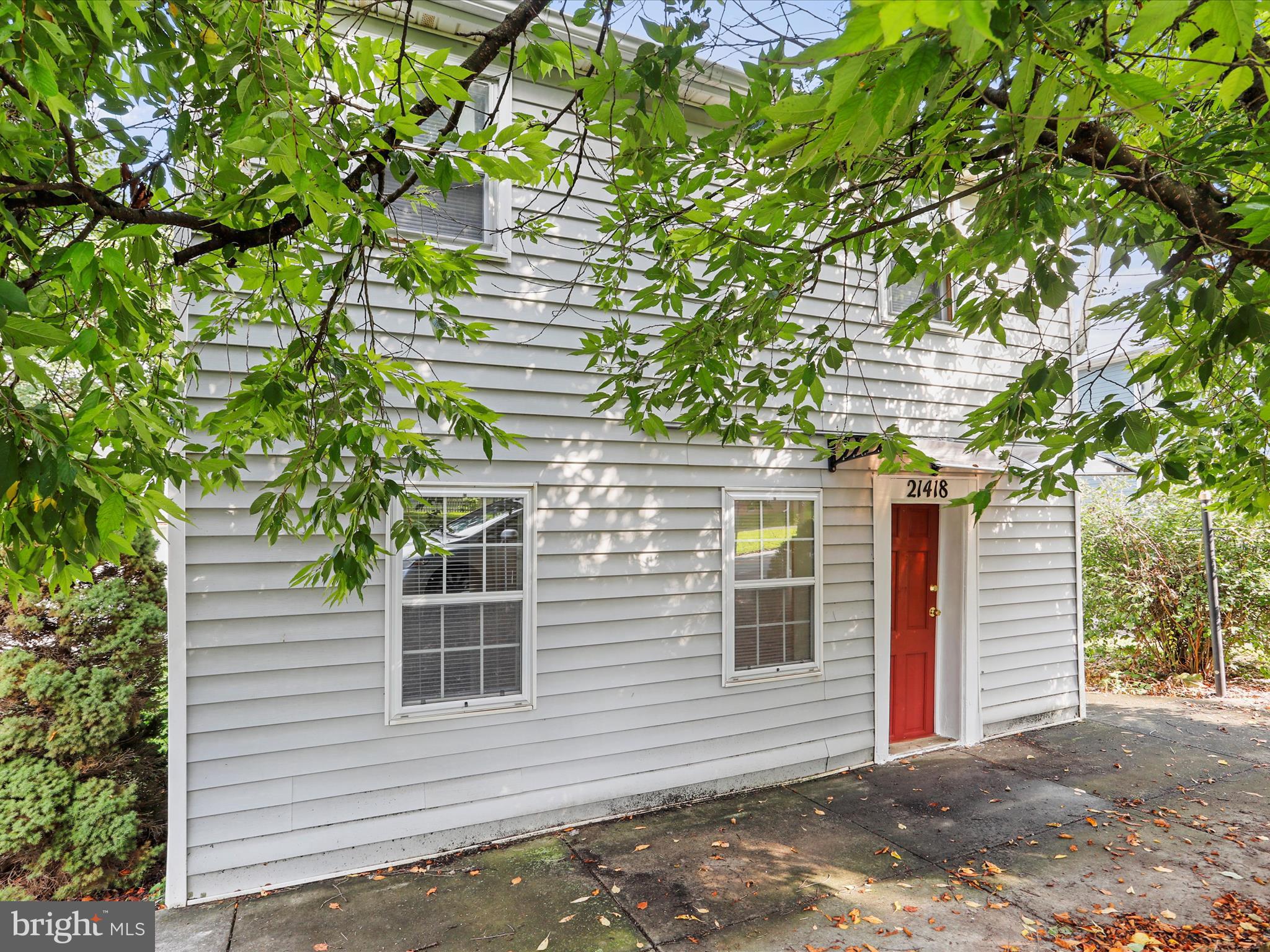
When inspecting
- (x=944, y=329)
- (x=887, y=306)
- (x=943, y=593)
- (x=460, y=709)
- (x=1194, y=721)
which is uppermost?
(x=887, y=306)

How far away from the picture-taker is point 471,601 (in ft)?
13.5

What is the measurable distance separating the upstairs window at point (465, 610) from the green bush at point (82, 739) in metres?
1.62

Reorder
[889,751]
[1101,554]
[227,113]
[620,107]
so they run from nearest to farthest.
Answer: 1. [227,113]
2. [620,107]
3. [889,751]
4. [1101,554]

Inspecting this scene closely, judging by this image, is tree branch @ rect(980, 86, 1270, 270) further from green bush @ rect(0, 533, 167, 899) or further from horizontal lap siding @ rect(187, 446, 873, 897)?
green bush @ rect(0, 533, 167, 899)

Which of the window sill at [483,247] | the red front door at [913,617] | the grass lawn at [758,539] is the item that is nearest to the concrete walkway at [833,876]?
the red front door at [913,617]

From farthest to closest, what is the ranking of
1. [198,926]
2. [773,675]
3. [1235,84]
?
1. [773,675]
2. [198,926]
3. [1235,84]

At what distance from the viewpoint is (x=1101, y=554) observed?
9.02m

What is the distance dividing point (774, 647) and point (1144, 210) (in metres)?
3.62

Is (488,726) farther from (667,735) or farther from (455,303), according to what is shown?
(455,303)

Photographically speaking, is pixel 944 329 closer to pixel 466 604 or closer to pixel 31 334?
pixel 466 604

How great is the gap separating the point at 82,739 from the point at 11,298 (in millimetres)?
3714

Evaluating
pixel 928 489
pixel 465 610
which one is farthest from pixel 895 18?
pixel 928 489

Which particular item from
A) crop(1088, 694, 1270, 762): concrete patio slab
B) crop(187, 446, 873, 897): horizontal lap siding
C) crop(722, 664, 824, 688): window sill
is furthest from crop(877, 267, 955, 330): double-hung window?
crop(1088, 694, 1270, 762): concrete patio slab

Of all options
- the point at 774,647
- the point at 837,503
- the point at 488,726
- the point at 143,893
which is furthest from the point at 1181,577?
the point at 143,893
